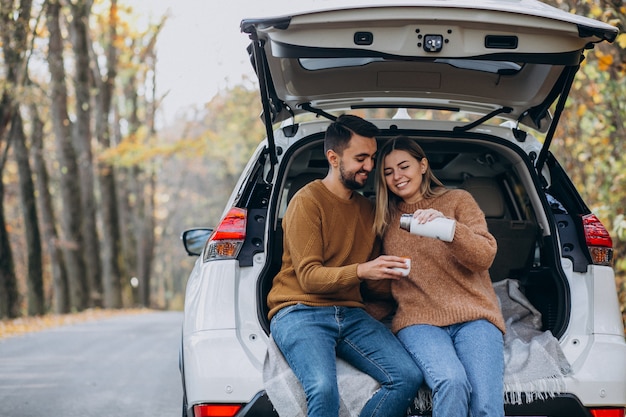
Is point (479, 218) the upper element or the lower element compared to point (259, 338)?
upper

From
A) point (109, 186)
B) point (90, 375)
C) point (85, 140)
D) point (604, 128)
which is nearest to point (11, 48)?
point (85, 140)

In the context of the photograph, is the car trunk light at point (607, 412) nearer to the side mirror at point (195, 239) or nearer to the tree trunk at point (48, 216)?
the side mirror at point (195, 239)

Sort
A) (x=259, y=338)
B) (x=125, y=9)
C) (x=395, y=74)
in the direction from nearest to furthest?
(x=259, y=338)
(x=395, y=74)
(x=125, y=9)

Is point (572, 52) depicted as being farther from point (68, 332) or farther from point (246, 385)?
point (68, 332)

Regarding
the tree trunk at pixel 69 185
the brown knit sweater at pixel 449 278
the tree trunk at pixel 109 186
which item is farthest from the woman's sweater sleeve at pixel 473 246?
the tree trunk at pixel 109 186

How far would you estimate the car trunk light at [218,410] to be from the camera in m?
3.43

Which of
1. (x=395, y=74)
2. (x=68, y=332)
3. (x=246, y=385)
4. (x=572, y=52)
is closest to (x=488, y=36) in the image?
(x=572, y=52)

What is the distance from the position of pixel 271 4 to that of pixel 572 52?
1.34 m

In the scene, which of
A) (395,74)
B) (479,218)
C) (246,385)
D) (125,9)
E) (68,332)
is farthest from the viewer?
(125,9)

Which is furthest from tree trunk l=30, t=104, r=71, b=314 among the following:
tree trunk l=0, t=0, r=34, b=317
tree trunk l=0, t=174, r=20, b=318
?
tree trunk l=0, t=0, r=34, b=317

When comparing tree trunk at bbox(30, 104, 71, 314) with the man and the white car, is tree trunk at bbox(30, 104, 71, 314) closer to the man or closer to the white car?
the white car

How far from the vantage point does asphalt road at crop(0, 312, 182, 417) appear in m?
6.29

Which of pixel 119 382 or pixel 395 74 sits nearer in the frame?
pixel 395 74

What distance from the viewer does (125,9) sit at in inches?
917
